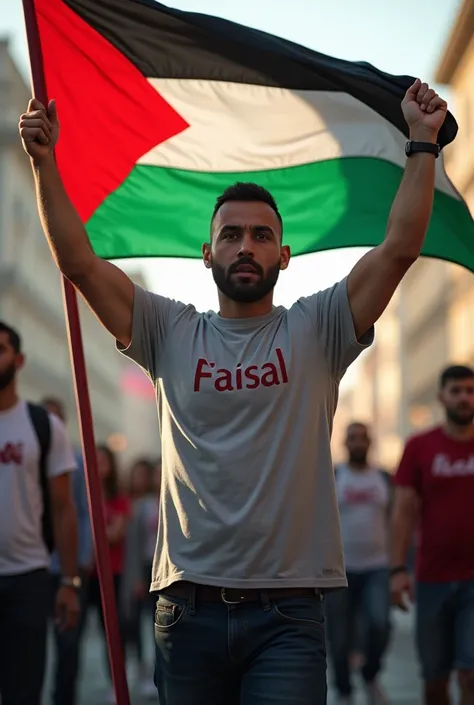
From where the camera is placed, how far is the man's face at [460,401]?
7238 millimetres

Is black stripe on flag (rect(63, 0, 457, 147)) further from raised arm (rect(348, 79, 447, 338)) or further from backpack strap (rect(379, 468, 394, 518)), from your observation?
backpack strap (rect(379, 468, 394, 518))

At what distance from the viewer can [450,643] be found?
7.06 metres

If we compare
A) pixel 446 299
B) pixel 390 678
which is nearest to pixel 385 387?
pixel 446 299

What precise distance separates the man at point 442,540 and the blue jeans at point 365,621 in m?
2.31

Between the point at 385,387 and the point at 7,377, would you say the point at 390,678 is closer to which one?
the point at 7,377

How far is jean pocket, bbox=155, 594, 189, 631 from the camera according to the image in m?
3.69

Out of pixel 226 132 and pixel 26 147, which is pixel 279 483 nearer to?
pixel 26 147

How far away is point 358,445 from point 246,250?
6.80 meters

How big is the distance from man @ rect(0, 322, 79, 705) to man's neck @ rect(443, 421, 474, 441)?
2245 mm

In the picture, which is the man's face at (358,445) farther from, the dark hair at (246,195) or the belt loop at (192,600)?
the belt loop at (192,600)

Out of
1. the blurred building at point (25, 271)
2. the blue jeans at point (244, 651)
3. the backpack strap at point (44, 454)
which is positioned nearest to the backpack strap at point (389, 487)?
the backpack strap at point (44, 454)

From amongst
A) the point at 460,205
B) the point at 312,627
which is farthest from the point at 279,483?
the point at 460,205

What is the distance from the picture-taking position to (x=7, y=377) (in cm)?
606

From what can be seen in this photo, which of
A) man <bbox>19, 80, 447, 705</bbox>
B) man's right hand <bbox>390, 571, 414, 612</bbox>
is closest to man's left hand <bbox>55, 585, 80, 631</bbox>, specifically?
man's right hand <bbox>390, 571, 414, 612</bbox>
